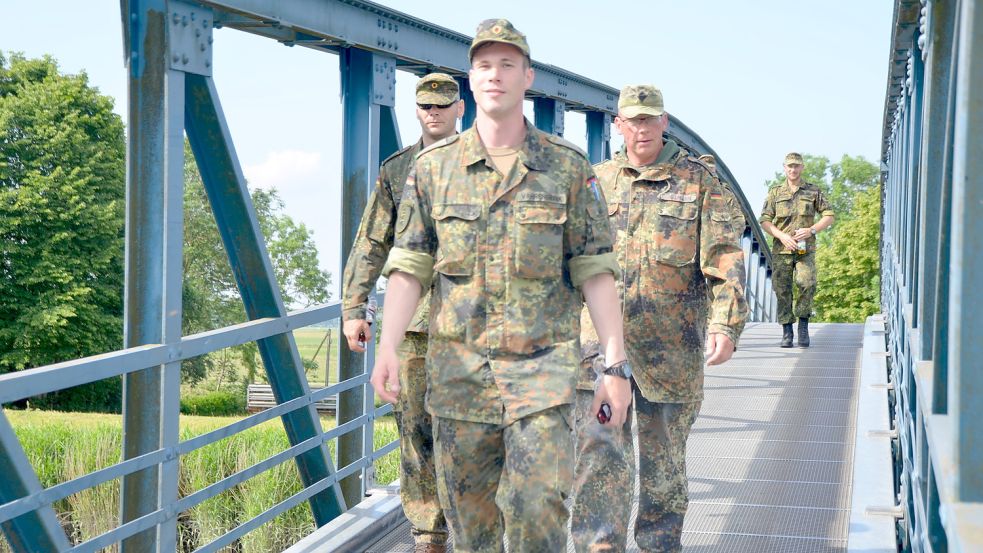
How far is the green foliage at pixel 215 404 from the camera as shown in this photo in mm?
44781

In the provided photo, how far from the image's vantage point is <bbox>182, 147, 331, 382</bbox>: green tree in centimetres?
4309

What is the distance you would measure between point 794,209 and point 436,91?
298 inches

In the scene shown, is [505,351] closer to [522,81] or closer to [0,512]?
[522,81]

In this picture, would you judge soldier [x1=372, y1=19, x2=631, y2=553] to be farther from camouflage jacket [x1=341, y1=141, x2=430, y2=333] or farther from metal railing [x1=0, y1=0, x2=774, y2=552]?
metal railing [x1=0, y1=0, x2=774, y2=552]

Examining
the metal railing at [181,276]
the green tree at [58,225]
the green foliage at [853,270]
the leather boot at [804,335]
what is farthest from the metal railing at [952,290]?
the green foliage at [853,270]

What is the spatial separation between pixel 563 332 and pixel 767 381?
275 inches

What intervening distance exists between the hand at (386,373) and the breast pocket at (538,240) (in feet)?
1.33

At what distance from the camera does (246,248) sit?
5461 mm

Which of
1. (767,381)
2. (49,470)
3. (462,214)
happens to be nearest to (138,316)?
(462,214)

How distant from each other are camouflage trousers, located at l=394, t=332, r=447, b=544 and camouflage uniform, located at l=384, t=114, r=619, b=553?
1072mm

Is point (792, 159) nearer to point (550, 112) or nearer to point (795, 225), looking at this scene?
point (795, 225)

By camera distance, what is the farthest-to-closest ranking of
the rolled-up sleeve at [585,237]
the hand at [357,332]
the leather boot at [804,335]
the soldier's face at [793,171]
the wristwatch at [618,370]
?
the leather boot at [804,335], the soldier's face at [793,171], the hand at [357,332], the rolled-up sleeve at [585,237], the wristwatch at [618,370]

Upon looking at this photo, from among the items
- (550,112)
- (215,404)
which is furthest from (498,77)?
(215,404)

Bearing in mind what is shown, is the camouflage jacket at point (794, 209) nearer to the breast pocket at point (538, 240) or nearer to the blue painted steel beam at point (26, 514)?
the breast pocket at point (538, 240)
